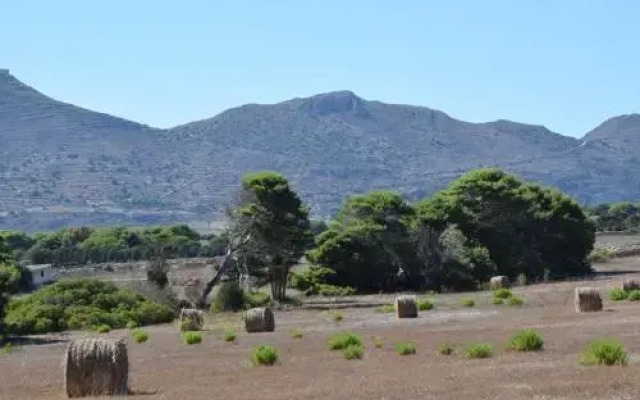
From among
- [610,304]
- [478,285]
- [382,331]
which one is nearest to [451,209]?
[478,285]

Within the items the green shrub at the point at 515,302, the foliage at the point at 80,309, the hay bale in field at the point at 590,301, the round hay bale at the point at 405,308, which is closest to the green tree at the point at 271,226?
the foliage at the point at 80,309

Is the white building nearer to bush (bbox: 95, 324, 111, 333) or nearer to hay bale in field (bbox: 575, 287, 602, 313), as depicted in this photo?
bush (bbox: 95, 324, 111, 333)

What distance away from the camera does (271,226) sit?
188 ft

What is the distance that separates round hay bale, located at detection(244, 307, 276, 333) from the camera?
3722cm

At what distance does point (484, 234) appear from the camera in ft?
232

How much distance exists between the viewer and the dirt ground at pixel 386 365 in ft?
56.3

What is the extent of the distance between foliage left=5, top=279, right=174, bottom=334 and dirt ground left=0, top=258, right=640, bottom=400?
5.45 metres

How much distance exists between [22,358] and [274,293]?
27618 millimetres

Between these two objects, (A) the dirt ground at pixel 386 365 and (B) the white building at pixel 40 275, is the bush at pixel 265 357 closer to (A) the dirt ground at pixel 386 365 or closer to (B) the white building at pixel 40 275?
(A) the dirt ground at pixel 386 365

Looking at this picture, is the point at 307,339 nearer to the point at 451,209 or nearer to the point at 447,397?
the point at 447,397

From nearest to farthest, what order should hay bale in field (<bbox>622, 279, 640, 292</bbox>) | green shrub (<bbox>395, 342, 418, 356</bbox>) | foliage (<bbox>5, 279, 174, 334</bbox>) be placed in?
green shrub (<bbox>395, 342, 418, 356</bbox>), hay bale in field (<bbox>622, 279, 640, 292</bbox>), foliage (<bbox>5, 279, 174, 334</bbox>)

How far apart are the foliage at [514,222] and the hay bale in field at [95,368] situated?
2028 inches

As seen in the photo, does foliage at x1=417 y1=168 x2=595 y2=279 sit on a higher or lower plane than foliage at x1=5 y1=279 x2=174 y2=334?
higher

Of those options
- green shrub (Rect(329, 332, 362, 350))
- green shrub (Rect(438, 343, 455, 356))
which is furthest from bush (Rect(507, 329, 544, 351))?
green shrub (Rect(329, 332, 362, 350))
